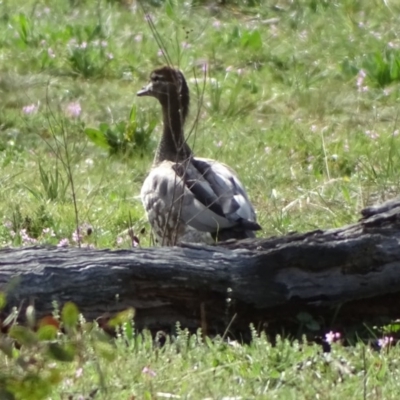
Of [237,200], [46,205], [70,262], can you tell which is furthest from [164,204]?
[70,262]

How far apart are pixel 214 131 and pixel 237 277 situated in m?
4.98

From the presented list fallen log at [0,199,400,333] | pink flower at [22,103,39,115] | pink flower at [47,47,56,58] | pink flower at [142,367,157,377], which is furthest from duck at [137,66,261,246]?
pink flower at [47,47,56,58]

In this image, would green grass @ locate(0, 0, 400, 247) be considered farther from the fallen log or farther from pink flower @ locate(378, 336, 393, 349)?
pink flower @ locate(378, 336, 393, 349)

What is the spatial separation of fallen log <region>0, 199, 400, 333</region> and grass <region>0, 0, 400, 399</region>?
182mm

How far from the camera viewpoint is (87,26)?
36.6 feet

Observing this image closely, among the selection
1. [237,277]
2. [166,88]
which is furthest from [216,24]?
Result: [237,277]

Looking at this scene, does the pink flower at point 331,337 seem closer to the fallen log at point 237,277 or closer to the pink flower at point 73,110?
the fallen log at point 237,277

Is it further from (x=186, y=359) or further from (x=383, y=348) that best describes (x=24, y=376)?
(x=383, y=348)

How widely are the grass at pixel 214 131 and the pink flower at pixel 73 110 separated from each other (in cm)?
2

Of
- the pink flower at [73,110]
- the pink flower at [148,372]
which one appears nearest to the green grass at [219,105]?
the pink flower at [73,110]

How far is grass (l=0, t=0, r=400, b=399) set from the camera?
3676 millimetres

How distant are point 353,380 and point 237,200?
2359mm

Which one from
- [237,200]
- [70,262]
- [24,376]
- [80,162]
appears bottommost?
[80,162]

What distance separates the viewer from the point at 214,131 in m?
9.01
